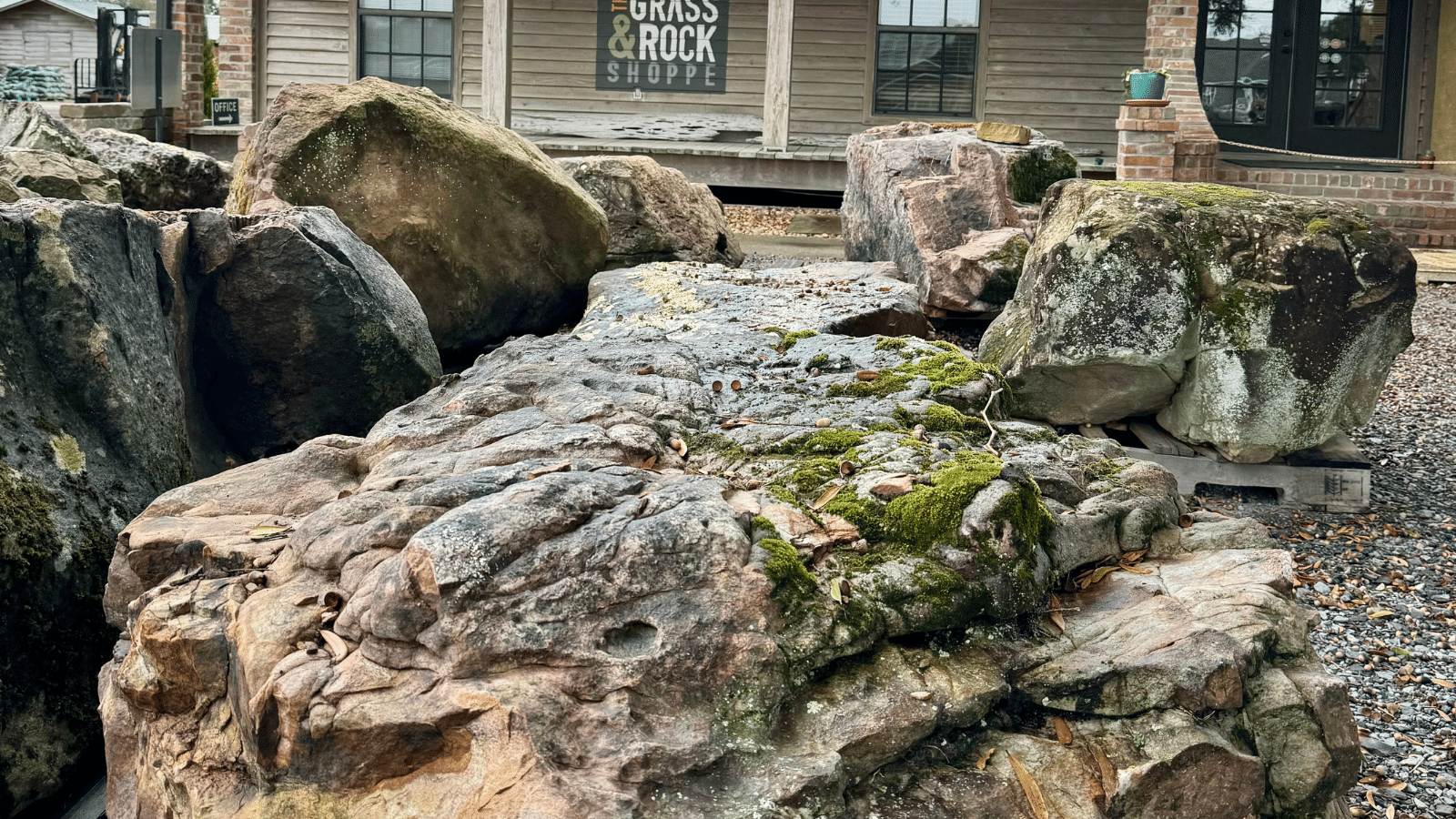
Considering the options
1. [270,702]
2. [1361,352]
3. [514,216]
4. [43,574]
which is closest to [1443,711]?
[1361,352]

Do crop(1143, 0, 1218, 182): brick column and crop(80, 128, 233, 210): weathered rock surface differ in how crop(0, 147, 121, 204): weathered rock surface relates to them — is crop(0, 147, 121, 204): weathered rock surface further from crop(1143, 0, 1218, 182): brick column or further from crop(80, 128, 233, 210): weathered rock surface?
crop(1143, 0, 1218, 182): brick column

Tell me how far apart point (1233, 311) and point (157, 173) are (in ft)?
20.3

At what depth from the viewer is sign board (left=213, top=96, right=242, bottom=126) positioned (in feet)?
41.1

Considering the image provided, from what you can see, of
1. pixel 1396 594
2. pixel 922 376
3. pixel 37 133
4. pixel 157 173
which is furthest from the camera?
pixel 157 173

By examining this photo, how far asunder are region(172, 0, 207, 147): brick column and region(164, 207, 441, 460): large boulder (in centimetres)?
936

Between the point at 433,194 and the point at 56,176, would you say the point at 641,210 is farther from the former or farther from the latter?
the point at 56,176

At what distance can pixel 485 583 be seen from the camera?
2240 mm

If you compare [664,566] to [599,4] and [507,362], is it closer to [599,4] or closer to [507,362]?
[507,362]

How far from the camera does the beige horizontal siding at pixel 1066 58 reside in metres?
13.9

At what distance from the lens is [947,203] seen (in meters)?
7.23

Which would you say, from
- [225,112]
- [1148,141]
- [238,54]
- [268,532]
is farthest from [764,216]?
[268,532]

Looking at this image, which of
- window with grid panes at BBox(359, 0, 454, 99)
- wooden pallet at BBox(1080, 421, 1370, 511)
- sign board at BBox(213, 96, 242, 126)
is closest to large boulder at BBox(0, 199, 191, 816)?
wooden pallet at BBox(1080, 421, 1370, 511)

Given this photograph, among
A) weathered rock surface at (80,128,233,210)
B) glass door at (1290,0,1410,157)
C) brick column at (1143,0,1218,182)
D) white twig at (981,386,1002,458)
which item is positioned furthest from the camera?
glass door at (1290,0,1410,157)

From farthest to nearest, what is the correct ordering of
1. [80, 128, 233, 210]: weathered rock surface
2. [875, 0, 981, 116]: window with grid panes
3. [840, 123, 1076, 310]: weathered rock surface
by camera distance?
[875, 0, 981, 116]: window with grid panes
[80, 128, 233, 210]: weathered rock surface
[840, 123, 1076, 310]: weathered rock surface
